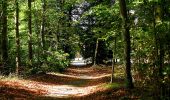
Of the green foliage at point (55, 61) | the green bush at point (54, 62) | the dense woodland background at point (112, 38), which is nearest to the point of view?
the dense woodland background at point (112, 38)

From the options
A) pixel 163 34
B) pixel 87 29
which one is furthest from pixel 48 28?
pixel 163 34

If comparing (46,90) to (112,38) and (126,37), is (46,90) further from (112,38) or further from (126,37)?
(126,37)

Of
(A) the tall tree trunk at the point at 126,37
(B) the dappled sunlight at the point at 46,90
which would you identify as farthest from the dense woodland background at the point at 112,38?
(B) the dappled sunlight at the point at 46,90

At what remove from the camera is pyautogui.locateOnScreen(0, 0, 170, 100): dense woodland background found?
14391 mm

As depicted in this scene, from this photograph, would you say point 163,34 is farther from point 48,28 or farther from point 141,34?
point 48,28

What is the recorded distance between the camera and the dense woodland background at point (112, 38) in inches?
567

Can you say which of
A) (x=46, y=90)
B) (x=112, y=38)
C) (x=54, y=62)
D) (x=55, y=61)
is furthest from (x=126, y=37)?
(x=55, y=61)

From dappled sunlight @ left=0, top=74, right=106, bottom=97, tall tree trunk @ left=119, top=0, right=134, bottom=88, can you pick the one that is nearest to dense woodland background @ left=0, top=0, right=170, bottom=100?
tall tree trunk @ left=119, top=0, right=134, bottom=88

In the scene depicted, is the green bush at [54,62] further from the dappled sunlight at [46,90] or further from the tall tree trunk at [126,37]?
the tall tree trunk at [126,37]

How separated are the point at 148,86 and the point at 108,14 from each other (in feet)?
19.0

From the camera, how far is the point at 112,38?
23703mm

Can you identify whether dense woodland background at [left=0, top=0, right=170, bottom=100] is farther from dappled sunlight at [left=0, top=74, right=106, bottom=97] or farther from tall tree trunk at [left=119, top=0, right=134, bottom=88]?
dappled sunlight at [left=0, top=74, right=106, bottom=97]

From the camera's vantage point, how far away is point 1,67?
89.2ft

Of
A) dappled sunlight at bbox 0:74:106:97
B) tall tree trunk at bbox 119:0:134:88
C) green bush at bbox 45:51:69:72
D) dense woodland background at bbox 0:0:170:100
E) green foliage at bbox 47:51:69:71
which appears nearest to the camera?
dense woodland background at bbox 0:0:170:100
